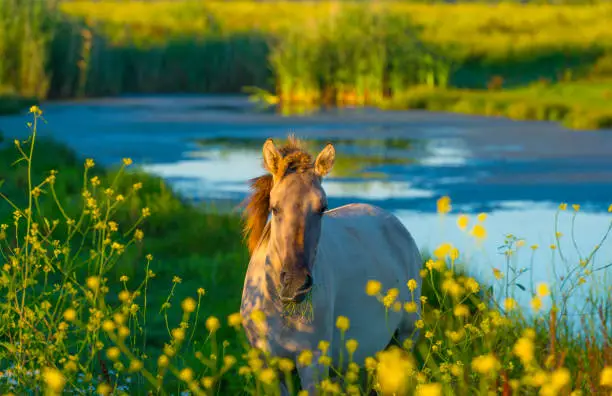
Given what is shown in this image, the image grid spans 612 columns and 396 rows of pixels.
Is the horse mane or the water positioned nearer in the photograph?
the horse mane

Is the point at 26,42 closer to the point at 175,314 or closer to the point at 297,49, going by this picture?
the point at 297,49

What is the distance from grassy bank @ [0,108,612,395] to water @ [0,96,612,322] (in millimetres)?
582

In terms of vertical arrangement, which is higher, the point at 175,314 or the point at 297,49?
the point at 297,49

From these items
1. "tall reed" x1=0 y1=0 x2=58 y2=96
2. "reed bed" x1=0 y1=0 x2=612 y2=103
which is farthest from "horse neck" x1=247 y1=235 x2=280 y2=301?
"tall reed" x1=0 y1=0 x2=58 y2=96

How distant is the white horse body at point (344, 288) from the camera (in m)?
4.91

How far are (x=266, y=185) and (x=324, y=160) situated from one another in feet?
1.54

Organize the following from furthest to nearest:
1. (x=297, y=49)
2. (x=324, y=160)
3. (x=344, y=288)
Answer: (x=297, y=49)
(x=344, y=288)
(x=324, y=160)

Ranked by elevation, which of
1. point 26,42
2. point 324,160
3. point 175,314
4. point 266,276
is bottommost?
point 175,314

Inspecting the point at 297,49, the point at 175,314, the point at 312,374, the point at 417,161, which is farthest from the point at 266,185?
the point at 297,49

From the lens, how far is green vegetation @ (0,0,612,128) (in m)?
27.0

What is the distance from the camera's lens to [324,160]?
4.72m

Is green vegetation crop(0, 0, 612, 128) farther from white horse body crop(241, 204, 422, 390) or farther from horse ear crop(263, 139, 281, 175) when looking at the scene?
horse ear crop(263, 139, 281, 175)

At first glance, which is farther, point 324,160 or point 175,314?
point 175,314

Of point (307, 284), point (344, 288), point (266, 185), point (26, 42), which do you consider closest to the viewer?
point (307, 284)
